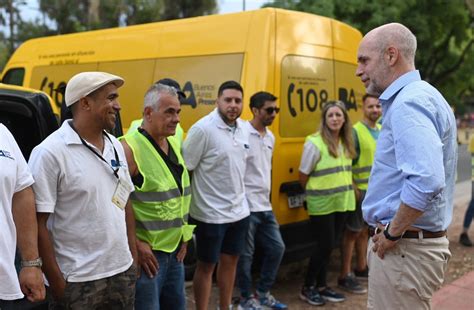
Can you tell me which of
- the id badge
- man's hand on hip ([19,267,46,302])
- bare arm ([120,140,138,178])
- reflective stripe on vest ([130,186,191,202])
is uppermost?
bare arm ([120,140,138,178])

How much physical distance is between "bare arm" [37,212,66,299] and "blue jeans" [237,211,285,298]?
7.01ft

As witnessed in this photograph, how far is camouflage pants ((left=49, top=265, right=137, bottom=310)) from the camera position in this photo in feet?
7.09

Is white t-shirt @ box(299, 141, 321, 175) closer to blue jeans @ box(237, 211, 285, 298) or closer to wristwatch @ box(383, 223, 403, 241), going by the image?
blue jeans @ box(237, 211, 285, 298)

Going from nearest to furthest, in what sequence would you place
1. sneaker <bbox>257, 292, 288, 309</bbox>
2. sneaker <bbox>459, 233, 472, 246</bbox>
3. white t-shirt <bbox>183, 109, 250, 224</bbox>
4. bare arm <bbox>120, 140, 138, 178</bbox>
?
bare arm <bbox>120, 140, 138, 178</bbox>
white t-shirt <bbox>183, 109, 250, 224</bbox>
sneaker <bbox>257, 292, 288, 309</bbox>
sneaker <bbox>459, 233, 472, 246</bbox>

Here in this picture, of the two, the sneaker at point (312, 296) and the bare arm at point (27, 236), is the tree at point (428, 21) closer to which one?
the sneaker at point (312, 296)

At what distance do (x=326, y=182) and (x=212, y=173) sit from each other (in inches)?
46.0

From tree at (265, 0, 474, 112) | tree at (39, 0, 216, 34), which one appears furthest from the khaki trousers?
tree at (39, 0, 216, 34)

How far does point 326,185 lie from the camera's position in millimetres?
4324

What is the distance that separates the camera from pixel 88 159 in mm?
2219

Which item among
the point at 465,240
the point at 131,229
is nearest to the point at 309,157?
the point at 131,229

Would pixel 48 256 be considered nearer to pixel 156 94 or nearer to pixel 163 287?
pixel 163 287

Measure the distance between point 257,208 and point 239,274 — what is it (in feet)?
1.89

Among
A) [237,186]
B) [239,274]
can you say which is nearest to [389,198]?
[237,186]

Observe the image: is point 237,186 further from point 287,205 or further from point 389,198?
point 389,198
